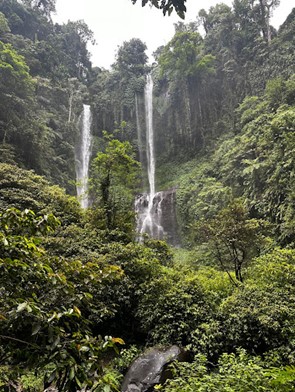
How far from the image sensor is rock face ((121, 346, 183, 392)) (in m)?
4.57

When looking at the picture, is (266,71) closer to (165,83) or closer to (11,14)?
(165,83)

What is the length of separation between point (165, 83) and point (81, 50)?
11.0 m

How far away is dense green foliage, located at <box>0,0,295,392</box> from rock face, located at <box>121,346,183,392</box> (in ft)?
0.92

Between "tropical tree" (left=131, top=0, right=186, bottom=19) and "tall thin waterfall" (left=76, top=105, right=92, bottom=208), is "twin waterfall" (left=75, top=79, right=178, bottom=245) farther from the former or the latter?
"tropical tree" (left=131, top=0, right=186, bottom=19)

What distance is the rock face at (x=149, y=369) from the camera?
15.0ft

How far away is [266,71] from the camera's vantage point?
2247 cm

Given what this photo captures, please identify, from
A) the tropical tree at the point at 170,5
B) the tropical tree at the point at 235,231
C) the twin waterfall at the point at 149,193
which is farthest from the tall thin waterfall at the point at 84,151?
the tropical tree at the point at 170,5

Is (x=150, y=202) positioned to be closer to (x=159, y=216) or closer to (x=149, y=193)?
(x=149, y=193)

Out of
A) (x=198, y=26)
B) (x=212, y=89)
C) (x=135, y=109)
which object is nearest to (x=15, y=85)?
(x=135, y=109)

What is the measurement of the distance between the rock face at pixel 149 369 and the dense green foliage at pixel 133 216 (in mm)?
281

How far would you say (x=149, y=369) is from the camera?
4797 mm

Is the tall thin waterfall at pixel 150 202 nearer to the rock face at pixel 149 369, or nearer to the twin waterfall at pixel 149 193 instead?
the twin waterfall at pixel 149 193

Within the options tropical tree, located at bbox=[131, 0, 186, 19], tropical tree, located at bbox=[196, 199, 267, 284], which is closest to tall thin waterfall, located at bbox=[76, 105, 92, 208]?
tropical tree, located at bbox=[196, 199, 267, 284]

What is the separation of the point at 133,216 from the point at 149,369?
728cm
